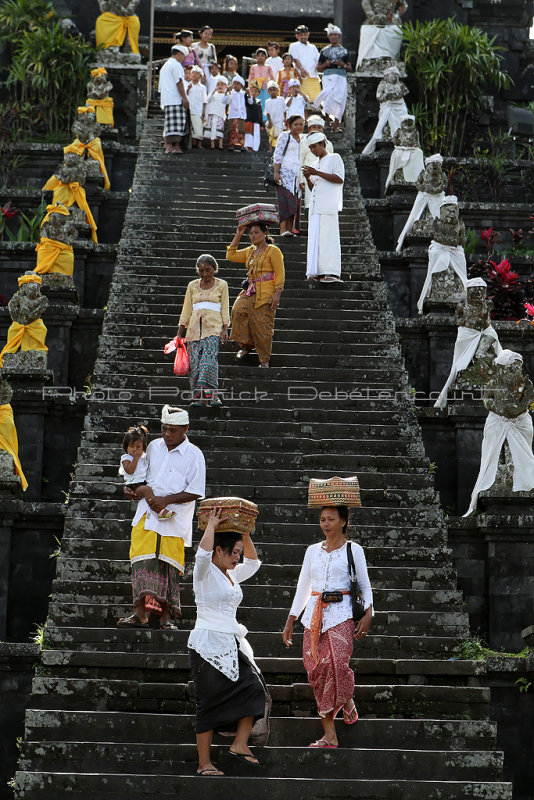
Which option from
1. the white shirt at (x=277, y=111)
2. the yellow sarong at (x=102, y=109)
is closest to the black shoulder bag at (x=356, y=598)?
the white shirt at (x=277, y=111)

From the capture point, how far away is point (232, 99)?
18.5 m

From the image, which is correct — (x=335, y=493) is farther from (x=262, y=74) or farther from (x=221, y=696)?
(x=262, y=74)

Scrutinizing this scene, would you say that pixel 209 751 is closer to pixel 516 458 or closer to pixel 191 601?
pixel 191 601

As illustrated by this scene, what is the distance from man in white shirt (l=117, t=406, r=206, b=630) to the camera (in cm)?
925

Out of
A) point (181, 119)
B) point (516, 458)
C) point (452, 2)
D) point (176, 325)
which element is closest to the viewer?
point (516, 458)

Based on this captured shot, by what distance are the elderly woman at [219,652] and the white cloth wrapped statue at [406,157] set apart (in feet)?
30.4

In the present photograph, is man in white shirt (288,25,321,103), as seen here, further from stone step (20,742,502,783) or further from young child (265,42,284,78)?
stone step (20,742,502,783)

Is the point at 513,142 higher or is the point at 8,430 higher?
the point at 513,142

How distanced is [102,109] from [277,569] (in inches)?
392

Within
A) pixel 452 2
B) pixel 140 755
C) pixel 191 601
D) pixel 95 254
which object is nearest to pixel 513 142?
pixel 452 2

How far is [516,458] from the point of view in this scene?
11117mm

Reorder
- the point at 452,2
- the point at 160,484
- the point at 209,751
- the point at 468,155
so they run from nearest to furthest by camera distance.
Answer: the point at 209,751, the point at 160,484, the point at 468,155, the point at 452,2

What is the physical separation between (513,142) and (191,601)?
11.6m

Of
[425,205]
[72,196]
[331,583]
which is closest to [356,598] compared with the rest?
[331,583]
